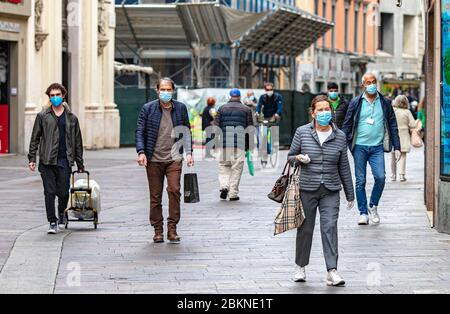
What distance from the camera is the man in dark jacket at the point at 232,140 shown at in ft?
65.0

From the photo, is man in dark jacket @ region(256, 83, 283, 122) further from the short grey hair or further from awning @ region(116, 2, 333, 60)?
awning @ region(116, 2, 333, 60)

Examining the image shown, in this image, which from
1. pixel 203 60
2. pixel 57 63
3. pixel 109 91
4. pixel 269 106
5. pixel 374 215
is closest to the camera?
pixel 374 215

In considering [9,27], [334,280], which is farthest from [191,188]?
[9,27]

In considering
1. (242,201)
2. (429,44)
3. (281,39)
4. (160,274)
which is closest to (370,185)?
(242,201)

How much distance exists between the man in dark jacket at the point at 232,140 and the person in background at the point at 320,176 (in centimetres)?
876

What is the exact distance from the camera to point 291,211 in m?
10.8

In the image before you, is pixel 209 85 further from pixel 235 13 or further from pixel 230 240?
pixel 230 240

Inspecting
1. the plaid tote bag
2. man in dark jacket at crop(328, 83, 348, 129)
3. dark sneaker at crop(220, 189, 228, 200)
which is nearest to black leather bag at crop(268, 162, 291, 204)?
the plaid tote bag

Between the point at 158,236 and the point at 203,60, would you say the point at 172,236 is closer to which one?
the point at 158,236

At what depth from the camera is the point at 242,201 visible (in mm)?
19562

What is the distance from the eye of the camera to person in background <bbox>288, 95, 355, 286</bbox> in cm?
1084

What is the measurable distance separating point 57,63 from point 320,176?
2368cm

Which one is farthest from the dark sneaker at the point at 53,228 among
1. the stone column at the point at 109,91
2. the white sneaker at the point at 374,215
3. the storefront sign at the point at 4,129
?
the stone column at the point at 109,91
